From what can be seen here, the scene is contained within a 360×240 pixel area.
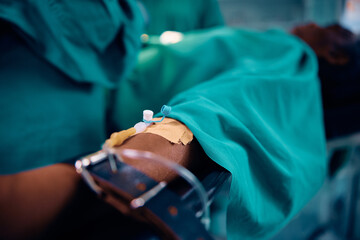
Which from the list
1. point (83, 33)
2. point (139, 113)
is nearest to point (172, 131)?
point (139, 113)

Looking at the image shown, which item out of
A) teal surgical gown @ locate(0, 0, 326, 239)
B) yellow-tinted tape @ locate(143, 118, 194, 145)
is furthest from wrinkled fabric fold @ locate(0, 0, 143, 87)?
yellow-tinted tape @ locate(143, 118, 194, 145)

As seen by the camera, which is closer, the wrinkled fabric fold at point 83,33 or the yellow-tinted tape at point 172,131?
the yellow-tinted tape at point 172,131

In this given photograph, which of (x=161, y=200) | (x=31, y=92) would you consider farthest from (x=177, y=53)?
(x=161, y=200)

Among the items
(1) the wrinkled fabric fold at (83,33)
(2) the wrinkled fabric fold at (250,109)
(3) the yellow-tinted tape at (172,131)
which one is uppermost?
(1) the wrinkled fabric fold at (83,33)

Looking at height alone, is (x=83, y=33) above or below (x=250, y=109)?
above

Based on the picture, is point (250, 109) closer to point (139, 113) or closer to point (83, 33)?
point (139, 113)

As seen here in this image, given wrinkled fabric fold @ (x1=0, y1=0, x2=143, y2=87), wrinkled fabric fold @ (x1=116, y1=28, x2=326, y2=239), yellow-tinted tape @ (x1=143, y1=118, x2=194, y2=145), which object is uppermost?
wrinkled fabric fold @ (x1=0, y1=0, x2=143, y2=87)

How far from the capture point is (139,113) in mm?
481

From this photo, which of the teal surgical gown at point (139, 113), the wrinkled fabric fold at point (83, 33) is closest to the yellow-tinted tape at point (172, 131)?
the teal surgical gown at point (139, 113)

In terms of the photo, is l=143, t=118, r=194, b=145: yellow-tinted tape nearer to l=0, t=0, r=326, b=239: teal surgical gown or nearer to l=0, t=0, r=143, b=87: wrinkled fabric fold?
l=0, t=0, r=326, b=239: teal surgical gown

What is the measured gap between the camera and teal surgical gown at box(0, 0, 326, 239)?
15.5 inches

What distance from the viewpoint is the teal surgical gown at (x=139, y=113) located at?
393 millimetres

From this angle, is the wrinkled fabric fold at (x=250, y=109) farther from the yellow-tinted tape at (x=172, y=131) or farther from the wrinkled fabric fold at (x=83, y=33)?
the wrinkled fabric fold at (x=83, y=33)

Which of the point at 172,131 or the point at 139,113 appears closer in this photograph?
the point at 172,131
